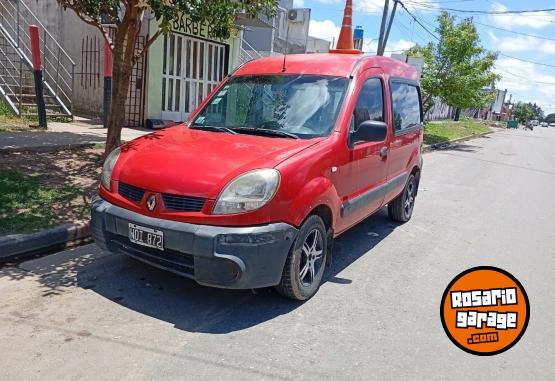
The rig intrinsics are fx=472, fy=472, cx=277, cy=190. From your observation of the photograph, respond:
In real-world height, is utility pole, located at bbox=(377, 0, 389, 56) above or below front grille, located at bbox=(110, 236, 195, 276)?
above

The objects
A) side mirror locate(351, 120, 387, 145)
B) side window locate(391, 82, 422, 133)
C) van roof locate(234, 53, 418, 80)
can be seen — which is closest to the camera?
side mirror locate(351, 120, 387, 145)

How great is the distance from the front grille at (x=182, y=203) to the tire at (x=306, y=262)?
2.56 feet

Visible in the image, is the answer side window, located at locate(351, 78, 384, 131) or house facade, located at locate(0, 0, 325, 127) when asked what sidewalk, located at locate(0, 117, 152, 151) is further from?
side window, located at locate(351, 78, 384, 131)

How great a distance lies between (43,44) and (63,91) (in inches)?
54.1

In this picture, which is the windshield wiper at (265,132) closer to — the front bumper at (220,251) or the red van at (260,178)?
the red van at (260,178)

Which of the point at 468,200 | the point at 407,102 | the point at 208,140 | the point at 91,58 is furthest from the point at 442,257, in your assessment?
the point at 91,58

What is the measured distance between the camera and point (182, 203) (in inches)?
132

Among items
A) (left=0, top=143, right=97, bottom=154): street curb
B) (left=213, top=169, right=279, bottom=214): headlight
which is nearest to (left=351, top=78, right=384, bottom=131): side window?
(left=213, top=169, right=279, bottom=214): headlight

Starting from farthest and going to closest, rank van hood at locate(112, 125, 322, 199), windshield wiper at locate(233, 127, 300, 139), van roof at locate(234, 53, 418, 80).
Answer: van roof at locate(234, 53, 418, 80), windshield wiper at locate(233, 127, 300, 139), van hood at locate(112, 125, 322, 199)

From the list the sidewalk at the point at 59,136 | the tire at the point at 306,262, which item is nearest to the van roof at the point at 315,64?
the tire at the point at 306,262

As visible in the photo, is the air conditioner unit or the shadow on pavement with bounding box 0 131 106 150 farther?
the air conditioner unit

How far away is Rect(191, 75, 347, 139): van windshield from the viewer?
422 cm

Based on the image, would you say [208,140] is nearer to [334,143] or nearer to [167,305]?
[334,143]

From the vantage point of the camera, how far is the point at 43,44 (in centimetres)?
1321
